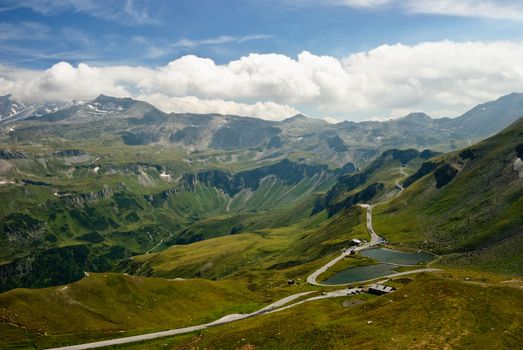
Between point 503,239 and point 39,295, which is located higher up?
point 39,295

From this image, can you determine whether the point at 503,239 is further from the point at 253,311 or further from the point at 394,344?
the point at 394,344

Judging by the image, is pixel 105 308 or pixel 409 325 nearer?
pixel 409 325

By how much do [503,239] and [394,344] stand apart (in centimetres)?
16459

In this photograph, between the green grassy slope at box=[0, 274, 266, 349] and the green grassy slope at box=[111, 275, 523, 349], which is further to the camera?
the green grassy slope at box=[0, 274, 266, 349]

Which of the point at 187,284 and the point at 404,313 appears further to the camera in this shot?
the point at 187,284

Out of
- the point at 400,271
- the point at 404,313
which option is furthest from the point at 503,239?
the point at 404,313

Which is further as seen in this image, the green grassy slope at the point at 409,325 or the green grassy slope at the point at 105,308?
the green grassy slope at the point at 105,308

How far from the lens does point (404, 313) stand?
71.4 meters

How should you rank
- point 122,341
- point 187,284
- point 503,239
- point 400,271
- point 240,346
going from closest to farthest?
point 240,346, point 122,341, point 187,284, point 400,271, point 503,239

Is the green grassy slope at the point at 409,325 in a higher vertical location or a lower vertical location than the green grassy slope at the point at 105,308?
higher

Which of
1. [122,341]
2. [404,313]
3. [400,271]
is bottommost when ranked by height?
[400,271]

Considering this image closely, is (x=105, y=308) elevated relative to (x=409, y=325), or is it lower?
lower

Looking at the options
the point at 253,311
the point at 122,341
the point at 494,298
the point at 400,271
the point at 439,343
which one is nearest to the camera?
the point at 439,343

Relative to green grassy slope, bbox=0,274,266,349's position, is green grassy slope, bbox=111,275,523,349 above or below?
above
